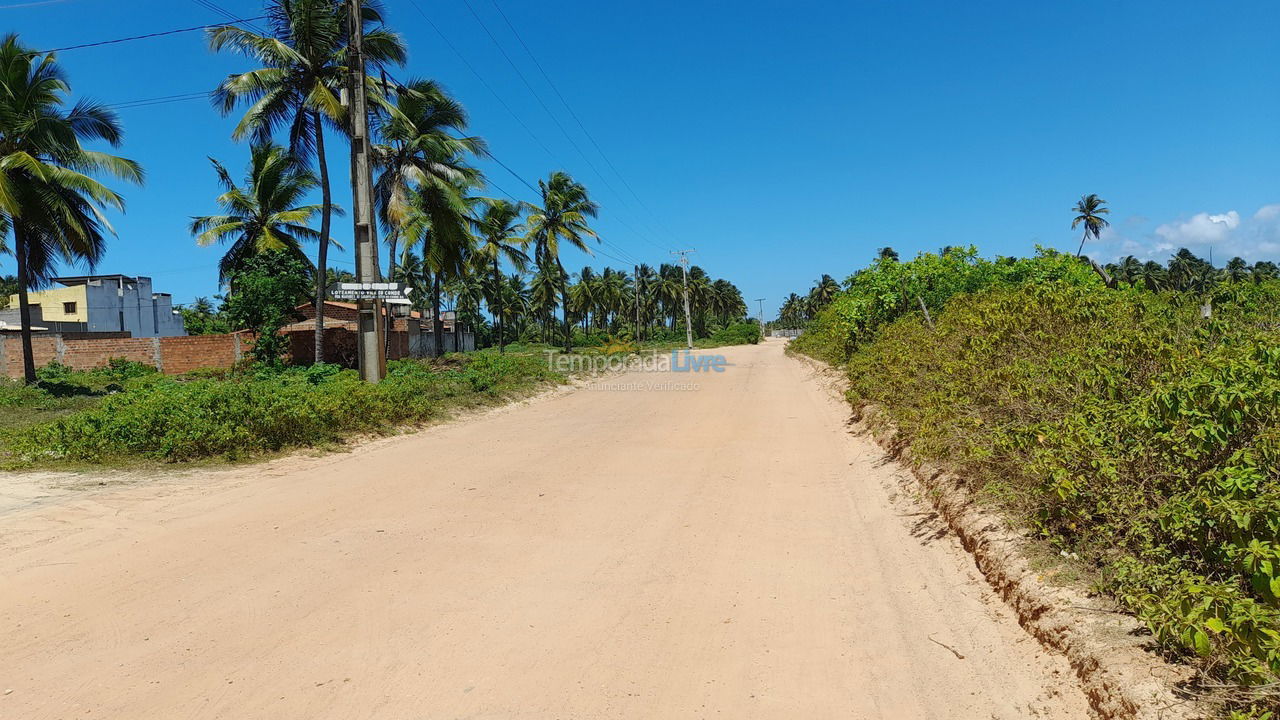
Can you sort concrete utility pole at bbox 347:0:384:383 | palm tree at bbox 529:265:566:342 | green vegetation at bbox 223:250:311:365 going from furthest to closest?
palm tree at bbox 529:265:566:342, green vegetation at bbox 223:250:311:365, concrete utility pole at bbox 347:0:384:383

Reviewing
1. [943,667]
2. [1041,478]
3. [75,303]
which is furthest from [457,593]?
[75,303]

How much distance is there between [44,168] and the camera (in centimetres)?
1781

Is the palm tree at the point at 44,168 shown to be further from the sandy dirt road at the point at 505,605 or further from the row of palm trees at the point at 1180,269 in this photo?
the row of palm trees at the point at 1180,269

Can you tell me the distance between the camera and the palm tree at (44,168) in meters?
17.6

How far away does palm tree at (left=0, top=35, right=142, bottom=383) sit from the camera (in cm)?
1764

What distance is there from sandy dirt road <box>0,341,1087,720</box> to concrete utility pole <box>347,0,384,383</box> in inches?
271

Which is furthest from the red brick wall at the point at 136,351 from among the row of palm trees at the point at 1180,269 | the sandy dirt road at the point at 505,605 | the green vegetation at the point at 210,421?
the row of palm trees at the point at 1180,269

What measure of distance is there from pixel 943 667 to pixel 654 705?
58.8 inches

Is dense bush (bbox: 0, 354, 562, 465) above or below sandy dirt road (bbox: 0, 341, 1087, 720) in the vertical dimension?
above

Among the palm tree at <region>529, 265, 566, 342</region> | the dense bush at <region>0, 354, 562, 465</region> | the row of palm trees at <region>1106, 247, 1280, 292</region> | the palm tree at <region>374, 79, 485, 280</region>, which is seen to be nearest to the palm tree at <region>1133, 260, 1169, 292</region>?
the row of palm trees at <region>1106, 247, 1280, 292</region>

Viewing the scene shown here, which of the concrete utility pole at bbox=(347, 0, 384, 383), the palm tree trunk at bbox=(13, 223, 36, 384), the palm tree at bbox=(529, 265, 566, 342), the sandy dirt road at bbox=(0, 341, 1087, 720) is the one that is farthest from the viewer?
the palm tree at bbox=(529, 265, 566, 342)

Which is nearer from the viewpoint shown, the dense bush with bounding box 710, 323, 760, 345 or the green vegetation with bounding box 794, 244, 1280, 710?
the green vegetation with bounding box 794, 244, 1280, 710

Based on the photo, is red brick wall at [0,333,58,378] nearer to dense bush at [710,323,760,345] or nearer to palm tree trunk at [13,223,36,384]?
palm tree trunk at [13,223,36,384]

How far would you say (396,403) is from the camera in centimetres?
1234
